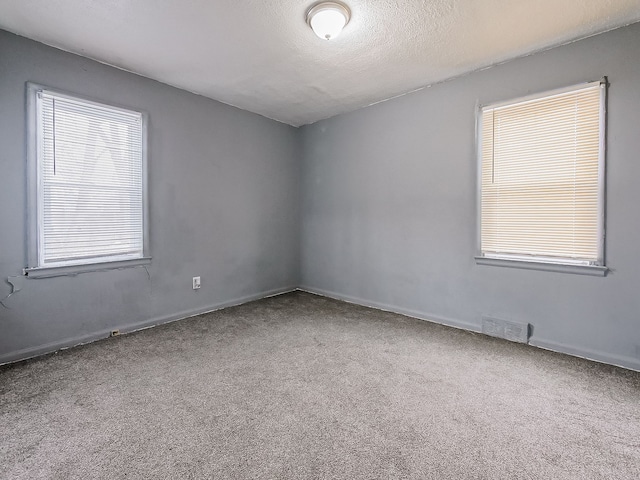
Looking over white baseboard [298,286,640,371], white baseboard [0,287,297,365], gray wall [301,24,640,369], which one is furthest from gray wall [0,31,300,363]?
white baseboard [298,286,640,371]

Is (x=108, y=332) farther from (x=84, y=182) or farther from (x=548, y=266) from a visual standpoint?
(x=548, y=266)

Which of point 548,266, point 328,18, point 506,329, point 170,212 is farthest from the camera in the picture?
point 170,212

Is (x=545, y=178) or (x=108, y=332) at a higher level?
(x=545, y=178)

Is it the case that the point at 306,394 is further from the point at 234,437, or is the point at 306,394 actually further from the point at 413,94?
the point at 413,94

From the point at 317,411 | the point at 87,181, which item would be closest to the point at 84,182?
the point at 87,181

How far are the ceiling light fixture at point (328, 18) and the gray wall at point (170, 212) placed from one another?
1.97 metres

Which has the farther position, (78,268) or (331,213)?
(331,213)

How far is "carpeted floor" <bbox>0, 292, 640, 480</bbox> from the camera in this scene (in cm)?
141

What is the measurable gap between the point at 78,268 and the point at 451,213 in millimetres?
3602

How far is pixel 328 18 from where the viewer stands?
6.88 ft

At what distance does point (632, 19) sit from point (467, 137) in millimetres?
1288

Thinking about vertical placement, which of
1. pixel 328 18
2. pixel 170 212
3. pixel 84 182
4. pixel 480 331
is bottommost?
pixel 480 331

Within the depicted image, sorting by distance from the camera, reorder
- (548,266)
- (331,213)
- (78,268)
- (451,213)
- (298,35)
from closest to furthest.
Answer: (298,35) < (548,266) < (78,268) < (451,213) < (331,213)

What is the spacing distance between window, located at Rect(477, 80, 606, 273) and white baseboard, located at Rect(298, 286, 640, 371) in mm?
699
